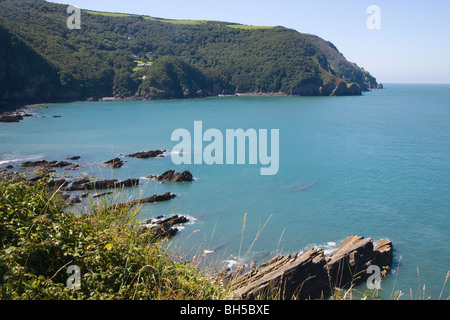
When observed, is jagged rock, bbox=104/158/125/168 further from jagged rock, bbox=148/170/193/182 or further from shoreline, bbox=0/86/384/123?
shoreline, bbox=0/86/384/123

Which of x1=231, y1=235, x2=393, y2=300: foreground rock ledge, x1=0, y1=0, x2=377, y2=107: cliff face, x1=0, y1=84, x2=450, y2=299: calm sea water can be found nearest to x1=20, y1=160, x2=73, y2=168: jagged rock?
x1=0, y1=84, x2=450, y2=299: calm sea water

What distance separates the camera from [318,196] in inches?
1083

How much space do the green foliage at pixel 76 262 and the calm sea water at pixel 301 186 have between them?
3.64 feet

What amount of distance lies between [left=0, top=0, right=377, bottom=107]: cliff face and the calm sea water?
1310 inches

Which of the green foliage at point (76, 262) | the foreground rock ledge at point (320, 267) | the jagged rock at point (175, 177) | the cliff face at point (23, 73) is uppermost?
the cliff face at point (23, 73)

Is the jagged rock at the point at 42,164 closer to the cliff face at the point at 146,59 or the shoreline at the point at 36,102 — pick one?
the shoreline at the point at 36,102

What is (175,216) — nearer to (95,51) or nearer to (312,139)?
(312,139)

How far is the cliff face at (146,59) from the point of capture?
91938 mm

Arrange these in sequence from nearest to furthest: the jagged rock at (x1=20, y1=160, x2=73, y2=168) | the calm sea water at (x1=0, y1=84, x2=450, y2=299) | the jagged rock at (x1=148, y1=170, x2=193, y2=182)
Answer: the calm sea water at (x1=0, y1=84, x2=450, y2=299) → the jagged rock at (x1=148, y1=170, x2=193, y2=182) → the jagged rock at (x1=20, y1=160, x2=73, y2=168)

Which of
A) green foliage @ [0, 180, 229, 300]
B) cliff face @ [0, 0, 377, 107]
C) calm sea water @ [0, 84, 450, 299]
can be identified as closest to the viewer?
green foliage @ [0, 180, 229, 300]

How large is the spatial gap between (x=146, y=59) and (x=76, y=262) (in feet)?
466

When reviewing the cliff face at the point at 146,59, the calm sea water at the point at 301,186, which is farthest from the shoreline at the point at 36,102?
the calm sea water at the point at 301,186

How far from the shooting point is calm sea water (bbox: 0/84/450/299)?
1906 cm

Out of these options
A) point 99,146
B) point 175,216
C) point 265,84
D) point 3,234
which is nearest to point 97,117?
point 99,146
